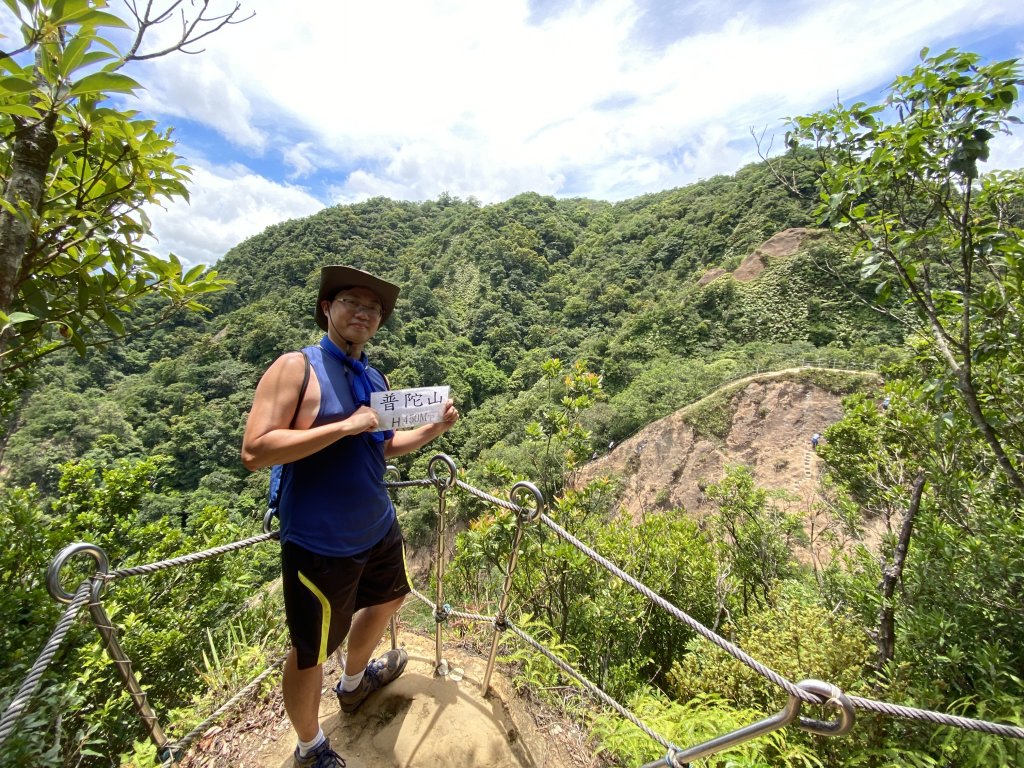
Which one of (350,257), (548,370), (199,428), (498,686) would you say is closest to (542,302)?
(350,257)

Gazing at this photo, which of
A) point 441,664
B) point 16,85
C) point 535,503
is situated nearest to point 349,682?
point 441,664

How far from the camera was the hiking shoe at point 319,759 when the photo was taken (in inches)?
73.4

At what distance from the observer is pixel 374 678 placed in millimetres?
2312

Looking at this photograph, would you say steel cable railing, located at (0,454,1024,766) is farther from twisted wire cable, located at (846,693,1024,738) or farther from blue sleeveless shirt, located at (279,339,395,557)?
blue sleeveless shirt, located at (279,339,395,557)

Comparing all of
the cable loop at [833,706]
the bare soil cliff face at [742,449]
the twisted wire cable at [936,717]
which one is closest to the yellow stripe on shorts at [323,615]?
the cable loop at [833,706]

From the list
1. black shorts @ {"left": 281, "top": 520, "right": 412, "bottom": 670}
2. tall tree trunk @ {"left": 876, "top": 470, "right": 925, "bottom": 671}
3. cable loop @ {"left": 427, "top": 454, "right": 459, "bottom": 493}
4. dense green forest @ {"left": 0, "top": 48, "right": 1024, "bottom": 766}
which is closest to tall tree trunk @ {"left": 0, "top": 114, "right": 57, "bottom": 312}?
dense green forest @ {"left": 0, "top": 48, "right": 1024, "bottom": 766}

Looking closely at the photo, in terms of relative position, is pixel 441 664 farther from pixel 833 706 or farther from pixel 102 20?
pixel 102 20

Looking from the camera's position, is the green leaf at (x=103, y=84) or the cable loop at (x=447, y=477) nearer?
the green leaf at (x=103, y=84)

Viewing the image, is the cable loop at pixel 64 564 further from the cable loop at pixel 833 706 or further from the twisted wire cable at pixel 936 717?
the twisted wire cable at pixel 936 717

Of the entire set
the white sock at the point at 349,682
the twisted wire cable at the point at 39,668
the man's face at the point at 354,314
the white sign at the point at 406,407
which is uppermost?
the man's face at the point at 354,314

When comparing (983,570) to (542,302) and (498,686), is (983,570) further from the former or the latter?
(542,302)

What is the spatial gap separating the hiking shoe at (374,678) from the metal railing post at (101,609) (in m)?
0.71

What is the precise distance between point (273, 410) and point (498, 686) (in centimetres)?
202

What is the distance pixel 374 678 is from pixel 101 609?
1324 mm
